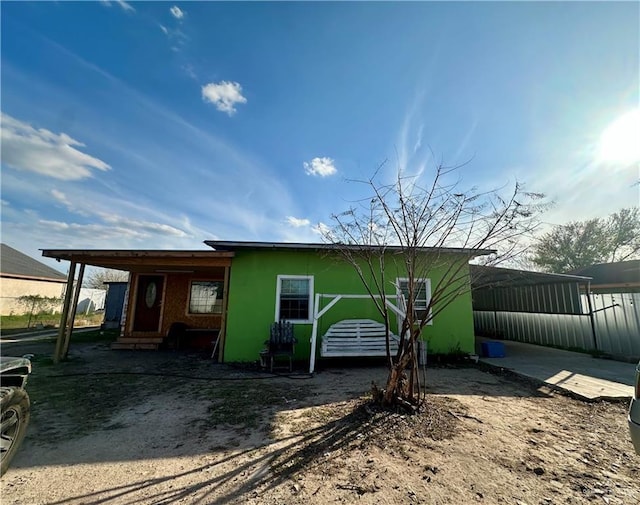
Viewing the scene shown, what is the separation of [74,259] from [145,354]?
10.8 ft

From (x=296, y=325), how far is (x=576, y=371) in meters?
6.42

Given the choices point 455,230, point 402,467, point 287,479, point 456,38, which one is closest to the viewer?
point 287,479

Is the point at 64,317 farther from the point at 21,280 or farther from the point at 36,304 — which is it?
the point at 21,280

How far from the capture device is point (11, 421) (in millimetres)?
2502

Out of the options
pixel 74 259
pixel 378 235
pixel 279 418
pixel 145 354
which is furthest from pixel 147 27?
pixel 145 354

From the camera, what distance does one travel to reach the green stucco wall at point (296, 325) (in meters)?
7.52

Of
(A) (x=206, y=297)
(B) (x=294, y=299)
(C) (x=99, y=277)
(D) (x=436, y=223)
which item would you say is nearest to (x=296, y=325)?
(B) (x=294, y=299)

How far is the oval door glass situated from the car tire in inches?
347

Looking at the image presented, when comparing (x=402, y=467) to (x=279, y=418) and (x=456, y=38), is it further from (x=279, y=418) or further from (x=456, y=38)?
(x=456, y=38)

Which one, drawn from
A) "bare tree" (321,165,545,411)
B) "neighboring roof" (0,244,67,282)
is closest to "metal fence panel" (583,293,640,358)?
"bare tree" (321,165,545,411)

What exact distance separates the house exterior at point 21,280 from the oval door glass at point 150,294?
1330 cm

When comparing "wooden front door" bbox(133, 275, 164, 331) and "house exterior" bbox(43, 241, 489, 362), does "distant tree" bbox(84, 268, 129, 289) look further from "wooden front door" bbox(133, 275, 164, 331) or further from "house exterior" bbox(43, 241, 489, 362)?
"house exterior" bbox(43, 241, 489, 362)

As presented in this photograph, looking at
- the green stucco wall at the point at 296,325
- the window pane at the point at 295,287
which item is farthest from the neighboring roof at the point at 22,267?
the window pane at the point at 295,287

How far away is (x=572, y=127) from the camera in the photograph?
581 cm
